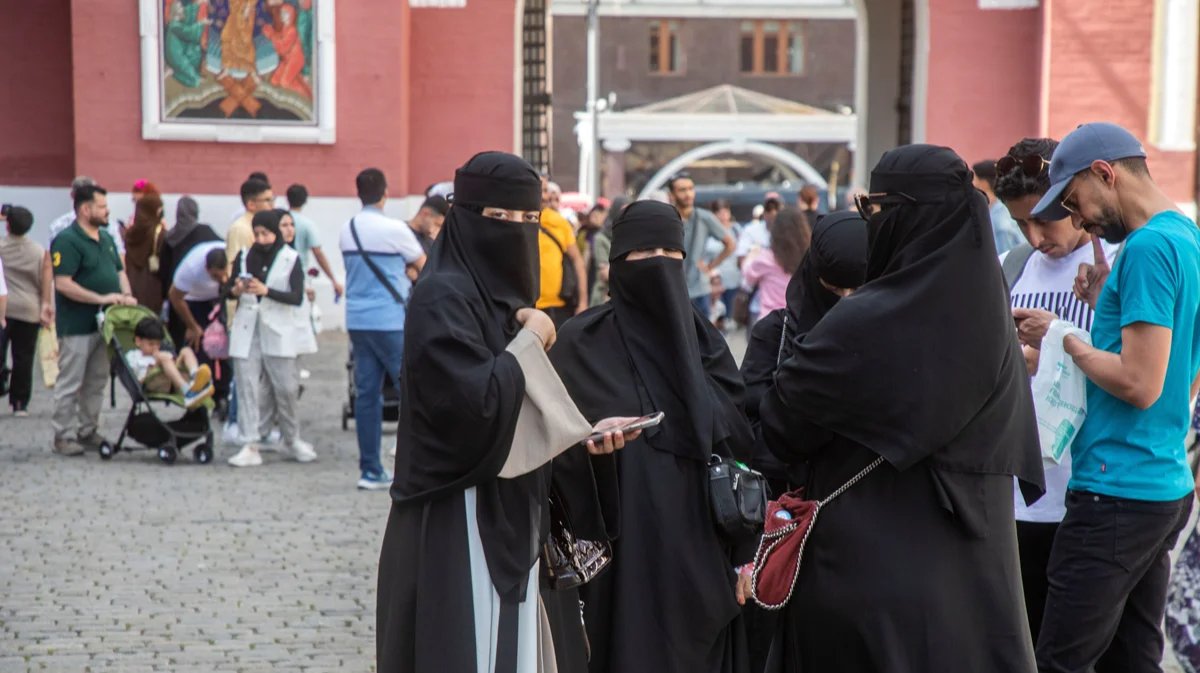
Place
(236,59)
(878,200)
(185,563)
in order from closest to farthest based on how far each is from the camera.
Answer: (878,200) < (185,563) < (236,59)

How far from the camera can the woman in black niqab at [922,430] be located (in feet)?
12.5

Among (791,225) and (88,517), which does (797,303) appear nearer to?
(791,225)

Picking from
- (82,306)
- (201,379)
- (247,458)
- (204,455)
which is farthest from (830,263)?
(82,306)

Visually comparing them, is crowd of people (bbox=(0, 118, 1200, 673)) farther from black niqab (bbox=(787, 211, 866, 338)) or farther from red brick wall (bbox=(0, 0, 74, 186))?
red brick wall (bbox=(0, 0, 74, 186))

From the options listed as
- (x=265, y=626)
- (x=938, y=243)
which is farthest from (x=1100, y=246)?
(x=265, y=626)

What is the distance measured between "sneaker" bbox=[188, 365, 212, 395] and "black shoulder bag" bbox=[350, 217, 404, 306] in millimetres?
1404

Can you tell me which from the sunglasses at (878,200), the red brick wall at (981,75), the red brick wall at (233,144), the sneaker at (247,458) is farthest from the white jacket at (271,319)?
the red brick wall at (981,75)

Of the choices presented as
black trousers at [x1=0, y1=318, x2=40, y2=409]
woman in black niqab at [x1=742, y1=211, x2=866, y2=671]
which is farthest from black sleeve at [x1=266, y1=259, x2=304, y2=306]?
woman in black niqab at [x1=742, y1=211, x2=866, y2=671]

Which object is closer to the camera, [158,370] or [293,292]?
[293,292]

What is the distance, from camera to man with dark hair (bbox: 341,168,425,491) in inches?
403

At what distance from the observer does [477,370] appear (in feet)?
13.5

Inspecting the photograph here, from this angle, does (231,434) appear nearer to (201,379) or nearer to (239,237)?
(201,379)

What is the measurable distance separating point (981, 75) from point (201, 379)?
531 inches

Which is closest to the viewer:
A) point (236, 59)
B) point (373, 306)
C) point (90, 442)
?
point (373, 306)
